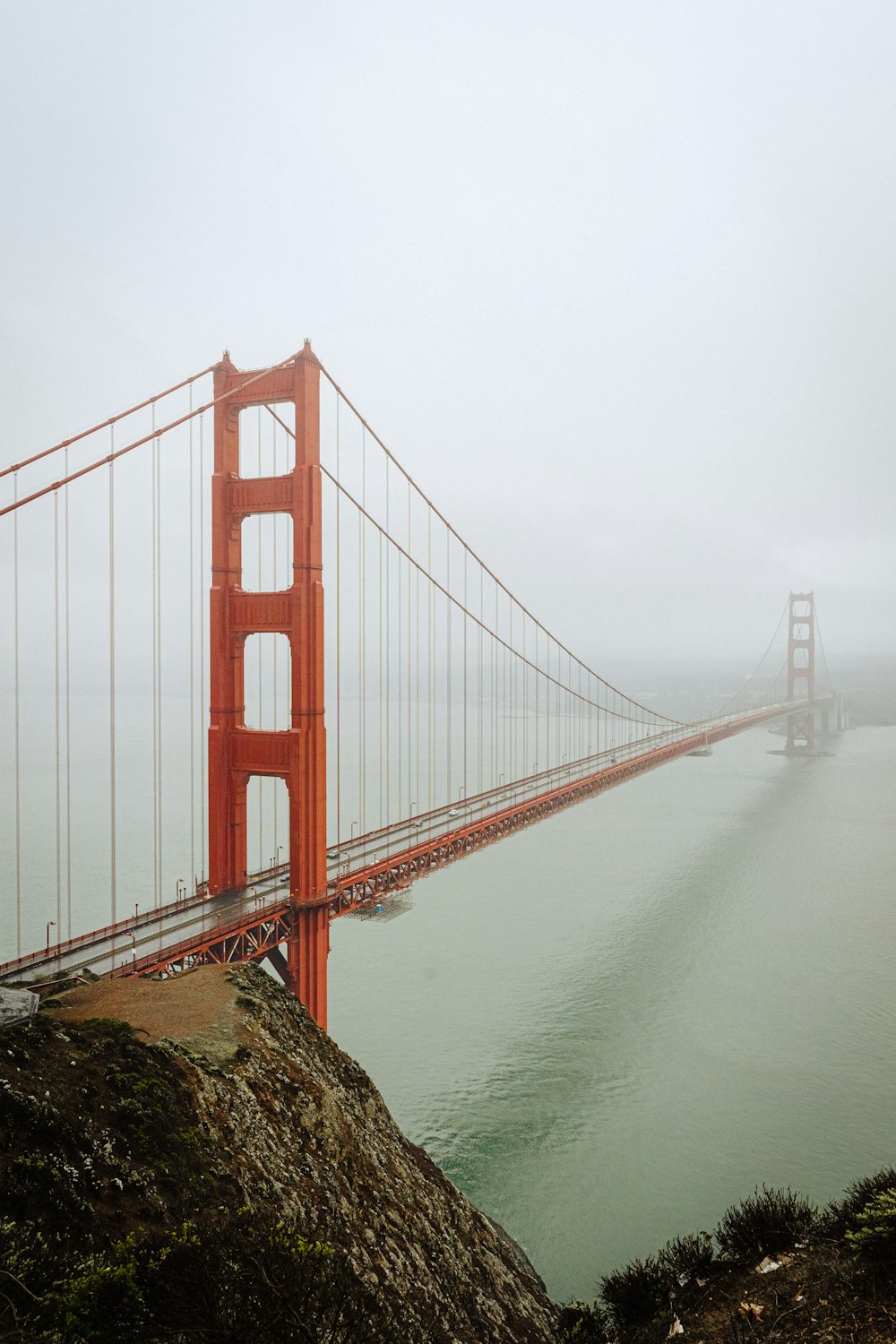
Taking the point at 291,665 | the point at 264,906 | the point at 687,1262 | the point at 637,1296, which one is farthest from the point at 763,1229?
the point at 291,665

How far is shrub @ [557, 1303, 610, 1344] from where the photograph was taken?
5.31 m

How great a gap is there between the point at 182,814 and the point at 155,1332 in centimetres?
2521

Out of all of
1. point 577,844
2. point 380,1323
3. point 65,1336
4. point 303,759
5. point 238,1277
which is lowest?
point 577,844

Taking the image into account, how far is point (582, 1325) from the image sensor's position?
18.2 ft

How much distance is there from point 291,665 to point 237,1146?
5734mm

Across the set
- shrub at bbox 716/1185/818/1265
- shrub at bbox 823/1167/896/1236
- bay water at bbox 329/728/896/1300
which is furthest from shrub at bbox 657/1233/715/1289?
bay water at bbox 329/728/896/1300

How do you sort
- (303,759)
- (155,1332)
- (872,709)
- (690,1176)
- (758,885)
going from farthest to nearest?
1. (872,709)
2. (758,885)
3. (303,759)
4. (690,1176)
5. (155,1332)

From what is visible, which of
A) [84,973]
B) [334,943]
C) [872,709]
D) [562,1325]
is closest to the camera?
[562,1325]

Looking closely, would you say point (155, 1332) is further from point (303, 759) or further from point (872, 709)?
point (872, 709)

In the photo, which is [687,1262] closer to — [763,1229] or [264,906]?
[763,1229]

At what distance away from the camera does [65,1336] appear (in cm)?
270

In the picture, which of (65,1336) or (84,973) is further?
(84,973)

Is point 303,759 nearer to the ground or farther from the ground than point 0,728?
farther from the ground

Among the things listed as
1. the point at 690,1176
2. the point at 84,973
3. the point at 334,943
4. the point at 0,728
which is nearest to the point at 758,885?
the point at 334,943
